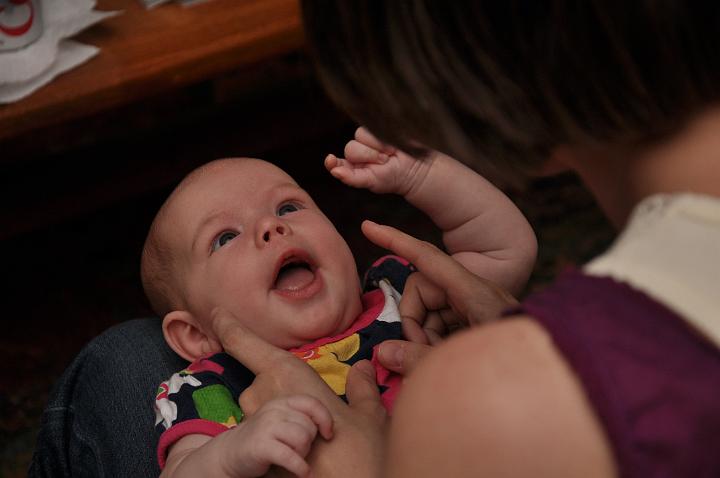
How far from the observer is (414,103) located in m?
0.70

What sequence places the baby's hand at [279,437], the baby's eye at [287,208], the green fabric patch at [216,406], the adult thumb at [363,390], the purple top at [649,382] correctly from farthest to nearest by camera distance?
1. the baby's eye at [287,208]
2. the green fabric patch at [216,406]
3. the adult thumb at [363,390]
4. the baby's hand at [279,437]
5. the purple top at [649,382]

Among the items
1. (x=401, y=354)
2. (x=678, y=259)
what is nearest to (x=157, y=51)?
(x=401, y=354)

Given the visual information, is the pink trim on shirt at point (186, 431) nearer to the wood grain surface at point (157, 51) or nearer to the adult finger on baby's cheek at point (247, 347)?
the adult finger on baby's cheek at point (247, 347)

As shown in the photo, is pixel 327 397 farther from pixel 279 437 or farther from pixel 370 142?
pixel 370 142

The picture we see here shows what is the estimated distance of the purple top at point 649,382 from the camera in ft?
1.69

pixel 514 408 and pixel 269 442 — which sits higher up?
pixel 514 408

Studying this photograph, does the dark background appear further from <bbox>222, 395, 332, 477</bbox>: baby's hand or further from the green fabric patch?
<bbox>222, 395, 332, 477</bbox>: baby's hand

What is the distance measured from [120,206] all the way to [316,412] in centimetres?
154

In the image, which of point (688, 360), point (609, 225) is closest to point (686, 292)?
point (688, 360)

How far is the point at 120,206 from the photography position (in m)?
2.35

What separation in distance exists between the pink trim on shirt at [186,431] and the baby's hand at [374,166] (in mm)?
382

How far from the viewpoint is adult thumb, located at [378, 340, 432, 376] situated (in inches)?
42.8

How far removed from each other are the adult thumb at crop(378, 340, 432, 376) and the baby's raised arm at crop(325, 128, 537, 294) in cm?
26

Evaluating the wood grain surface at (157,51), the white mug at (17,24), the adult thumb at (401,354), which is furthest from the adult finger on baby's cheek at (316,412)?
the white mug at (17,24)
